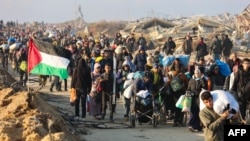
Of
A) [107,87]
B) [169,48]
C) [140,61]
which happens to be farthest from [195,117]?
[169,48]

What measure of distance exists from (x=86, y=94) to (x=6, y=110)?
13.1ft

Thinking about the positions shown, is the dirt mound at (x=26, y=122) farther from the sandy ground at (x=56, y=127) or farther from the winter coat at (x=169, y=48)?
the winter coat at (x=169, y=48)

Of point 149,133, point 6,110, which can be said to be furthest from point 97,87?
point 6,110

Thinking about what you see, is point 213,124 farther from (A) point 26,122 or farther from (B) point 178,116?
(B) point 178,116

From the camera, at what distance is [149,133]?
13.1 meters

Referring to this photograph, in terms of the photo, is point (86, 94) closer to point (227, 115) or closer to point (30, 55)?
point (30, 55)

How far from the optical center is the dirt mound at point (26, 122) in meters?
9.02

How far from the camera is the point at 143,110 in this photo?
13844 millimetres

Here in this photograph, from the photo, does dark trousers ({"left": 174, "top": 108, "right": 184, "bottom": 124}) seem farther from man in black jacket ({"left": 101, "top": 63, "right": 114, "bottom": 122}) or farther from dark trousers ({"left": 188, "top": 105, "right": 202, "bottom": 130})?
man in black jacket ({"left": 101, "top": 63, "right": 114, "bottom": 122})

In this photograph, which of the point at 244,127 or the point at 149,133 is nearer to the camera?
the point at 244,127

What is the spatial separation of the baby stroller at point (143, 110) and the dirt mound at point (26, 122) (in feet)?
9.84

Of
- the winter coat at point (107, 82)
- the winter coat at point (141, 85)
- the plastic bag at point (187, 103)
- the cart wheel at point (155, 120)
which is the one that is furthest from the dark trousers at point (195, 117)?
the winter coat at point (107, 82)

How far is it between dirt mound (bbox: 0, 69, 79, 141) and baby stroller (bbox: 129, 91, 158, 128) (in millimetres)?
2999

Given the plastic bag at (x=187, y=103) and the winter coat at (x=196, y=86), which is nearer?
the winter coat at (x=196, y=86)
